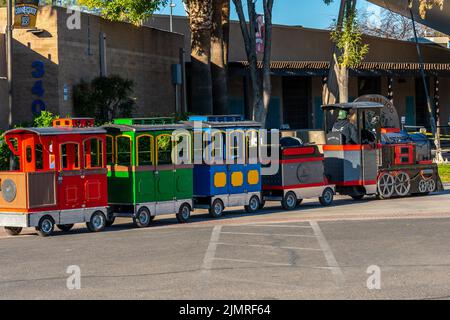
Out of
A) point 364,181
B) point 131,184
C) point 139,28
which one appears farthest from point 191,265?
point 139,28

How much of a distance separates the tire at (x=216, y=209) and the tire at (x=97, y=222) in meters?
3.18

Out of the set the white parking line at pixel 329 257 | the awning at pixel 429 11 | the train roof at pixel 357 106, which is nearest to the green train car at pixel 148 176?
the white parking line at pixel 329 257

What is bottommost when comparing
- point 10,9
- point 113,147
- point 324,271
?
point 324,271

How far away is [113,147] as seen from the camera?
20.4 meters

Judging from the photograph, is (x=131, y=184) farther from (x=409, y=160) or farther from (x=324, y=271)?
(x=409, y=160)

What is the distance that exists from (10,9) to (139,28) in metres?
8.70

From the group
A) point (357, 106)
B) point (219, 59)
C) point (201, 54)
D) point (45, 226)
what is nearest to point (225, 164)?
point (45, 226)

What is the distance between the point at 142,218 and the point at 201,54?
12995mm

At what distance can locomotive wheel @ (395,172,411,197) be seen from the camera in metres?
26.7

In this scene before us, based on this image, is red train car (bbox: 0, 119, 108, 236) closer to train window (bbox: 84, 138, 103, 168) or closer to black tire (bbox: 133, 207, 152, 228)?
train window (bbox: 84, 138, 103, 168)

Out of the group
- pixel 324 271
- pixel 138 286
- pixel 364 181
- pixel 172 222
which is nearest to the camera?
pixel 138 286

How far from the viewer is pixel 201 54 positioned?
32.3 m

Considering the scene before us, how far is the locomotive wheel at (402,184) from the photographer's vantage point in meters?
26.7

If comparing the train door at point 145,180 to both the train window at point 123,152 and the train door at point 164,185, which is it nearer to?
the train door at point 164,185
